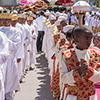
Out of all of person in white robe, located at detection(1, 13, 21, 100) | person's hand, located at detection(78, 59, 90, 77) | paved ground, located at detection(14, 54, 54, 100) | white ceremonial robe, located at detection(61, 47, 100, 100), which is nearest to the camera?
person's hand, located at detection(78, 59, 90, 77)

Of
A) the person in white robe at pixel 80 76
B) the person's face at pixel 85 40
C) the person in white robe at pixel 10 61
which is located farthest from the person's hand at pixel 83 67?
the person in white robe at pixel 10 61

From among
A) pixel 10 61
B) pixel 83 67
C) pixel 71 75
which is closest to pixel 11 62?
pixel 10 61

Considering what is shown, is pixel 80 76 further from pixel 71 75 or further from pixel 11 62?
pixel 11 62

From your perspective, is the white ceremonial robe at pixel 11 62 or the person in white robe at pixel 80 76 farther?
the white ceremonial robe at pixel 11 62

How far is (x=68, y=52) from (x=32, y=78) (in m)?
4.79

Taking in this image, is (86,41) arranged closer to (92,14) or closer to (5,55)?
(5,55)

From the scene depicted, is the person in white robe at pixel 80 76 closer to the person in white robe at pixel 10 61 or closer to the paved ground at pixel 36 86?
the person in white robe at pixel 10 61

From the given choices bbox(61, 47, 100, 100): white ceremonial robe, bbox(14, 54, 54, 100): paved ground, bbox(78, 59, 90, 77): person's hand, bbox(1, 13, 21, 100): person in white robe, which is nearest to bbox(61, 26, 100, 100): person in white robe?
bbox(61, 47, 100, 100): white ceremonial robe

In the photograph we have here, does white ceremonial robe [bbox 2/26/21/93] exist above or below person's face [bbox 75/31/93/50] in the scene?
below

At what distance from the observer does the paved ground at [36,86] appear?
18.0 feet

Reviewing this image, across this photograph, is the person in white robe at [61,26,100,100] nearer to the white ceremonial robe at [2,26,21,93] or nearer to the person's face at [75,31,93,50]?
the person's face at [75,31,93,50]

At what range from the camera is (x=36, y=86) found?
6293 millimetres

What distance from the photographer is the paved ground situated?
547 cm

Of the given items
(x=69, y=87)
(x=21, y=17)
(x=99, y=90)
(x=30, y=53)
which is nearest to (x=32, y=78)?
(x=30, y=53)
